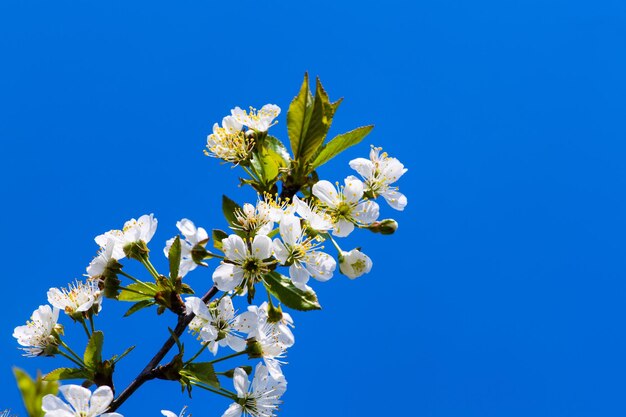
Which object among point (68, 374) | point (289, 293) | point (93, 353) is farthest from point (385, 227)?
point (68, 374)

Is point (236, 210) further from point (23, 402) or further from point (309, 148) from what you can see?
point (23, 402)

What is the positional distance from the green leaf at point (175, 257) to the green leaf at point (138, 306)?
15cm

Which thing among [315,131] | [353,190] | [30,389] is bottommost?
Result: [30,389]

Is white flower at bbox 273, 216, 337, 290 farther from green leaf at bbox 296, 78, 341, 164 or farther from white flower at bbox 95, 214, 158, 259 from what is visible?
white flower at bbox 95, 214, 158, 259

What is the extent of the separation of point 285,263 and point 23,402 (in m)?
1.16

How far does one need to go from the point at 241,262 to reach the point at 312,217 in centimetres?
29

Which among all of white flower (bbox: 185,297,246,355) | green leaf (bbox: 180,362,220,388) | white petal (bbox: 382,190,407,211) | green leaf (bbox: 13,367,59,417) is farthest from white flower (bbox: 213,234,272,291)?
green leaf (bbox: 13,367,59,417)

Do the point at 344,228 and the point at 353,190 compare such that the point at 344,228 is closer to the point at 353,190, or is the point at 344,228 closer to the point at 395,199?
the point at 353,190

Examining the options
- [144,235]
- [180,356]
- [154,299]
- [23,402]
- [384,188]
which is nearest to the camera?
[23,402]

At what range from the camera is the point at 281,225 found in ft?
6.84

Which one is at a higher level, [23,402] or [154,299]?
[154,299]

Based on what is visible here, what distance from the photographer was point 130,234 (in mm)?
2285

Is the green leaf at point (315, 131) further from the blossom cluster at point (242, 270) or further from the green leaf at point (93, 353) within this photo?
the green leaf at point (93, 353)

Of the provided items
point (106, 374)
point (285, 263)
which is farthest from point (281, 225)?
point (106, 374)
